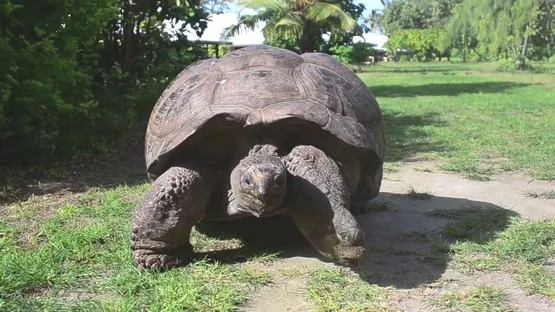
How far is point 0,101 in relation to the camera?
14.3 feet

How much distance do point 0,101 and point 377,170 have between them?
2937 mm

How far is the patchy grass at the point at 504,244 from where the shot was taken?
2.39 meters

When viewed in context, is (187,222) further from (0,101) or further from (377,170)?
(0,101)

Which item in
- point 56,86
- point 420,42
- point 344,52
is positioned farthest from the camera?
point 420,42

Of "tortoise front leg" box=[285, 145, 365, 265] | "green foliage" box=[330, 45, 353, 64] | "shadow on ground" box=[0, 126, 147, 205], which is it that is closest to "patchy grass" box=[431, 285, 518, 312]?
"tortoise front leg" box=[285, 145, 365, 265]

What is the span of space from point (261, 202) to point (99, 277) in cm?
75

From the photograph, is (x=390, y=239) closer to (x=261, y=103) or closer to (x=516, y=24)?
(x=261, y=103)

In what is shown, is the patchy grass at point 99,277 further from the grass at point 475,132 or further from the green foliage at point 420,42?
the green foliage at point 420,42

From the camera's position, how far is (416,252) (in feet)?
8.91

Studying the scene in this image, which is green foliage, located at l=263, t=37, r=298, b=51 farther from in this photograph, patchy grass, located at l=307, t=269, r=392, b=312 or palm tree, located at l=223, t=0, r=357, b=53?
patchy grass, located at l=307, t=269, r=392, b=312

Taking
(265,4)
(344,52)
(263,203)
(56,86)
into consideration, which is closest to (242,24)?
(265,4)

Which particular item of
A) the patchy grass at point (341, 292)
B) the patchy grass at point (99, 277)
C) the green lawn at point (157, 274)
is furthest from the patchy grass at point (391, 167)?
the patchy grass at point (341, 292)

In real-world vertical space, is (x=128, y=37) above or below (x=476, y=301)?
above

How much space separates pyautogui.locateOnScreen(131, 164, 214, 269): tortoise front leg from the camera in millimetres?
2369
